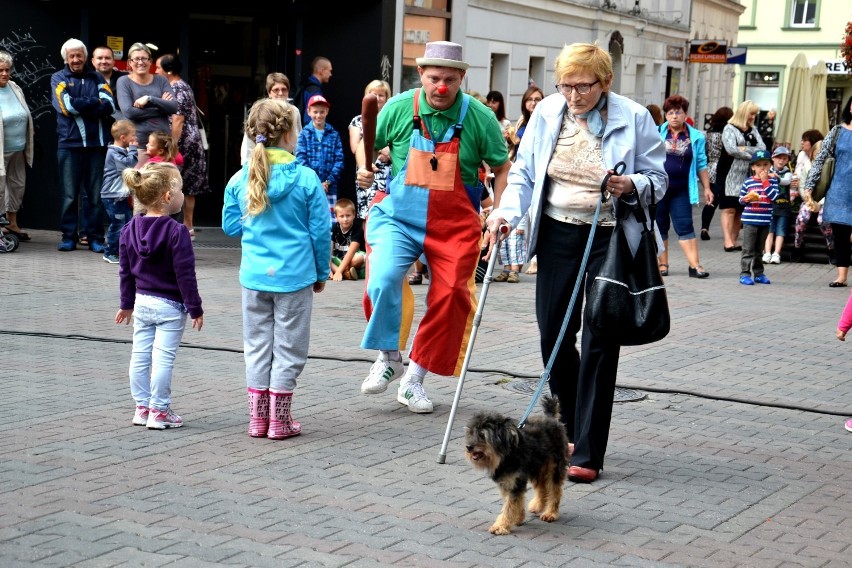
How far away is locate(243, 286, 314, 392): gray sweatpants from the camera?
6.70m

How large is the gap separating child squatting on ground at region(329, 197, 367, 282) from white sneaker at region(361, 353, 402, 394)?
581 centimetres

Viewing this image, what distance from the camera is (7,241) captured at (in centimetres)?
1387

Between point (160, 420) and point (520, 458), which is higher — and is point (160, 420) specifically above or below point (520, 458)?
below

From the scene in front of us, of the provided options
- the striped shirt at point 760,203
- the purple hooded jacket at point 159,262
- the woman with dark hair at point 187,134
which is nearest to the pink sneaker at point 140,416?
the purple hooded jacket at point 159,262

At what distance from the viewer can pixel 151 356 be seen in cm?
688

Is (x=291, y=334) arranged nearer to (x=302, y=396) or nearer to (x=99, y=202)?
(x=302, y=396)

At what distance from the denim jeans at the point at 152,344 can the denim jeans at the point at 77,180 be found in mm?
7762

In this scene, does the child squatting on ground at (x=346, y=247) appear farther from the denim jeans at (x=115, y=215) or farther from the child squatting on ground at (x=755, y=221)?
the child squatting on ground at (x=755, y=221)

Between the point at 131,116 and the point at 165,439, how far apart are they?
8114 millimetres

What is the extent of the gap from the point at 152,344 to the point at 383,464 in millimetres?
1480

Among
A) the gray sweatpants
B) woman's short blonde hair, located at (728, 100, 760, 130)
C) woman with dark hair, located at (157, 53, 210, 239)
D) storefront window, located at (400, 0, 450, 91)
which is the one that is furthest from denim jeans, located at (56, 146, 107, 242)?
woman's short blonde hair, located at (728, 100, 760, 130)

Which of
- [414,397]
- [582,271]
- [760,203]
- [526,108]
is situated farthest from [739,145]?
[582,271]

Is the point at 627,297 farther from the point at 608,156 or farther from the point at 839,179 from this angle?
the point at 839,179

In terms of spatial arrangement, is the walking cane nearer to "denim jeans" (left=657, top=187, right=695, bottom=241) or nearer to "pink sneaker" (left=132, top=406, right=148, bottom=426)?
"pink sneaker" (left=132, top=406, right=148, bottom=426)
